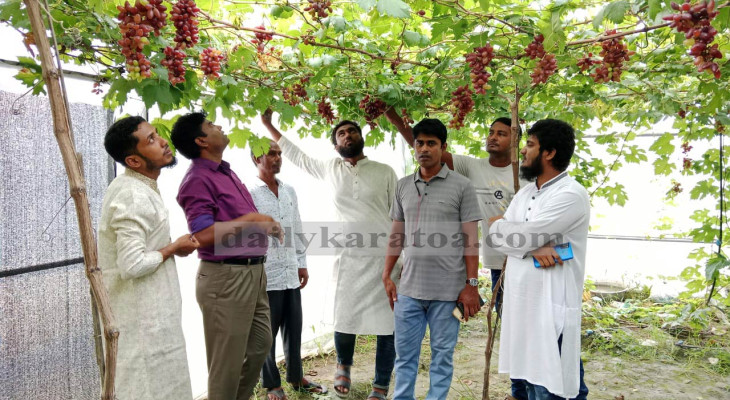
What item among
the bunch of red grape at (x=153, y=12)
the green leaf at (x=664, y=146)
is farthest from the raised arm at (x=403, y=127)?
the green leaf at (x=664, y=146)

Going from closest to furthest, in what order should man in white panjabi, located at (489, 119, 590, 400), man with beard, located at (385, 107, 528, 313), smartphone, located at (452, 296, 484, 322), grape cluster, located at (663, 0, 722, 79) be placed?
grape cluster, located at (663, 0, 722, 79) < man in white panjabi, located at (489, 119, 590, 400) < smartphone, located at (452, 296, 484, 322) < man with beard, located at (385, 107, 528, 313)

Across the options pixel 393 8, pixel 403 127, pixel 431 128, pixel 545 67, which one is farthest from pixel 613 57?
pixel 403 127

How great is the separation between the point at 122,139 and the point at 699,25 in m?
2.20

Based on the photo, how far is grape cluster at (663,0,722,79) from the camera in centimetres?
149

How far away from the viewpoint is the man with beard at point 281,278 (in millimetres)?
3467

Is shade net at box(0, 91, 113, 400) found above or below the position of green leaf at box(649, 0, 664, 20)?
below

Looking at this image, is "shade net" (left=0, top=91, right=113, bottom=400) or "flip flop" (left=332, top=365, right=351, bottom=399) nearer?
"shade net" (left=0, top=91, right=113, bottom=400)

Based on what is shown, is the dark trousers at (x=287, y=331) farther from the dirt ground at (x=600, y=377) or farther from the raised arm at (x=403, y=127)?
the raised arm at (x=403, y=127)

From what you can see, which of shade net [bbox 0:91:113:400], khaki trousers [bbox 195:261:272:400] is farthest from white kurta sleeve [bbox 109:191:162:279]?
shade net [bbox 0:91:113:400]

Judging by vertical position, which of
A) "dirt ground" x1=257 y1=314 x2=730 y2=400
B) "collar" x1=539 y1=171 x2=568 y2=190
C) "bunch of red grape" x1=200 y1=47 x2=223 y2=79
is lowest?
"dirt ground" x1=257 y1=314 x2=730 y2=400

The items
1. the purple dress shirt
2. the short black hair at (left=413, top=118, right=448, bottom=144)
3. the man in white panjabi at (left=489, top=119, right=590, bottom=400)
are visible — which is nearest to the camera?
the man in white panjabi at (left=489, top=119, right=590, bottom=400)

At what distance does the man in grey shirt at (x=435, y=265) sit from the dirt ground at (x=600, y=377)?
892mm

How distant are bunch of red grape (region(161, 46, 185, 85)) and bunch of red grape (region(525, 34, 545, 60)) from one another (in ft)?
5.02

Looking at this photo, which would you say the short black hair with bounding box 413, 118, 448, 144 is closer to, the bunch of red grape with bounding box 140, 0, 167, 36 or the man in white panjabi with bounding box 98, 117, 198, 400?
the man in white panjabi with bounding box 98, 117, 198, 400
